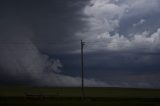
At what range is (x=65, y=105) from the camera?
225ft

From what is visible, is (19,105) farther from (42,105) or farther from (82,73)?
(82,73)

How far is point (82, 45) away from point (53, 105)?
22062mm

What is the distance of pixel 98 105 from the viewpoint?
69.6 m

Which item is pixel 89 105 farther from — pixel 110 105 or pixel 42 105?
pixel 42 105

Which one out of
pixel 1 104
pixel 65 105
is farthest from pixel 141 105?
pixel 1 104

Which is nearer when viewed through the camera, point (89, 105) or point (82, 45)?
point (89, 105)

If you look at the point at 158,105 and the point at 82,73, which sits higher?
the point at 82,73

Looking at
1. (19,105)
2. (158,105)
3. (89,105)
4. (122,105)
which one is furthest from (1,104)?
(158,105)

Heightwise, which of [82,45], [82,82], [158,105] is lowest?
[158,105]

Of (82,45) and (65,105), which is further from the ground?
(82,45)

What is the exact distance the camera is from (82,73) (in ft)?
282

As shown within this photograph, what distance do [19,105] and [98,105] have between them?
41.8 ft

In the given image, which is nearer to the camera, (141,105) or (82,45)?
(141,105)

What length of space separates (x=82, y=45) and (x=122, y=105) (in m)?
22.5
